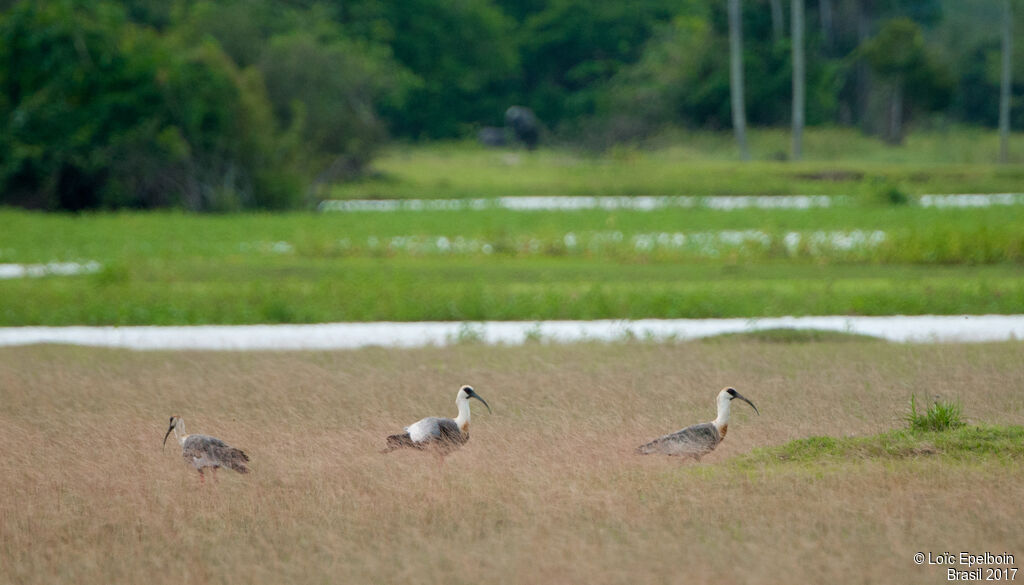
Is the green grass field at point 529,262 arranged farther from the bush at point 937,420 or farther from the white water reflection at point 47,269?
the bush at point 937,420

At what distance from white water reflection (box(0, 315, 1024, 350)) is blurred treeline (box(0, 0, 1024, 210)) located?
53.3 ft

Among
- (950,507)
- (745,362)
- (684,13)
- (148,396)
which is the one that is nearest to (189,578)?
(950,507)

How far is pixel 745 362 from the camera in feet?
36.4

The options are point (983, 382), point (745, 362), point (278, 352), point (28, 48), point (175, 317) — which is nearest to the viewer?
point (983, 382)

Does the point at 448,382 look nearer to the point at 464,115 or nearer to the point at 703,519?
the point at 703,519

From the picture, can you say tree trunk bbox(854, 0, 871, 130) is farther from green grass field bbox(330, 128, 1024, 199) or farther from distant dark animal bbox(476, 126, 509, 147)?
distant dark animal bbox(476, 126, 509, 147)

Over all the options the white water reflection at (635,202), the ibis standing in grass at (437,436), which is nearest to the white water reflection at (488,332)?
the ibis standing in grass at (437,436)

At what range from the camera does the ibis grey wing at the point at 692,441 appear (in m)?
7.05

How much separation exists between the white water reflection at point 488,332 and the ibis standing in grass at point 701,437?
5.63 m

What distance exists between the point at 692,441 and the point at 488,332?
662 centimetres

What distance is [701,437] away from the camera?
7051 mm

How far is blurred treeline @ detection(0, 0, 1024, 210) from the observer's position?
30516mm

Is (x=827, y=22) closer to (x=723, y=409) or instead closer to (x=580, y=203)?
(x=580, y=203)

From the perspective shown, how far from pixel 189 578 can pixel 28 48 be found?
28.1m
